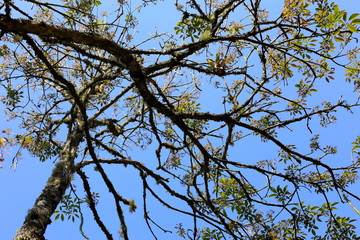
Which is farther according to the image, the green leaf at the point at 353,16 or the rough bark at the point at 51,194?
the rough bark at the point at 51,194

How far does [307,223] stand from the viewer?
13.1 feet

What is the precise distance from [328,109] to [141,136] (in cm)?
285

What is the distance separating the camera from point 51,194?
389 centimetres

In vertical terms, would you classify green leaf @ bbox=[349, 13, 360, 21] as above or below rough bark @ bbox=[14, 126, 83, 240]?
above

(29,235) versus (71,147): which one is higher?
(71,147)

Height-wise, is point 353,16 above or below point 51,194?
above

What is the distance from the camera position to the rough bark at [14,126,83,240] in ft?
11.0

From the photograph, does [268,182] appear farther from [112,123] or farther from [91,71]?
[91,71]

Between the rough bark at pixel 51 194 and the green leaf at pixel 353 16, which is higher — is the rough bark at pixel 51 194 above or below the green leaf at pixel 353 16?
below

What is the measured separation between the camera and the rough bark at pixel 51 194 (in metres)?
3.35

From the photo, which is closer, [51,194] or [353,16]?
[353,16]

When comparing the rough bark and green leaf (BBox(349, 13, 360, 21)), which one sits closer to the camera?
green leaf (BBox(349, 13, 360, 21))

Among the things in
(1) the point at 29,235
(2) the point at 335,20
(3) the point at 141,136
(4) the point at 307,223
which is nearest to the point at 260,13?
(2) the point at 335,20

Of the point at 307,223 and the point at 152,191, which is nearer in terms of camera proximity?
the point at 307,223
